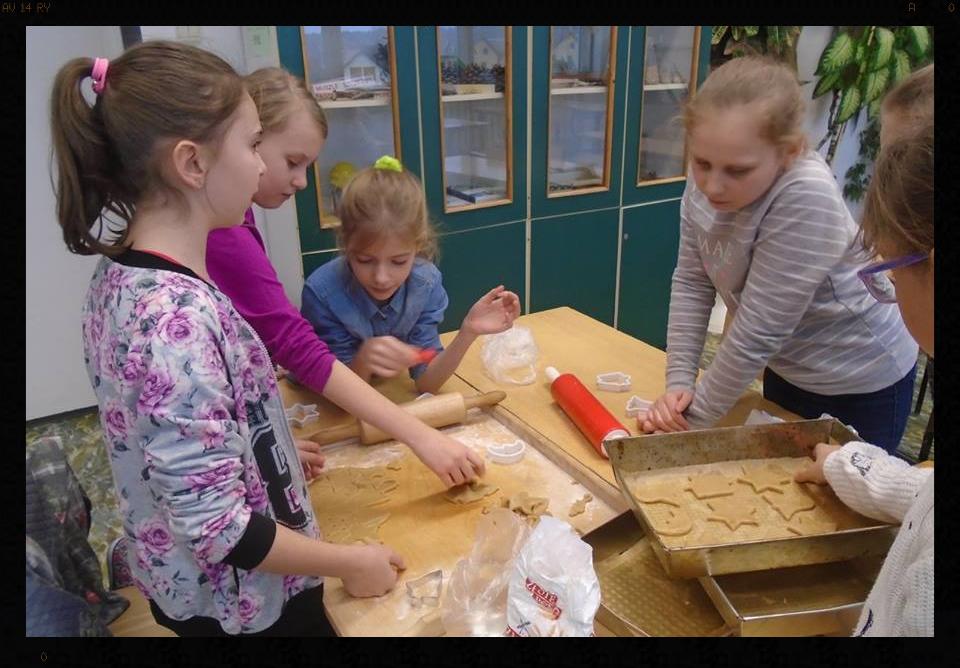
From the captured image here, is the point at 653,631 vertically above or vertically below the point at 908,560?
below

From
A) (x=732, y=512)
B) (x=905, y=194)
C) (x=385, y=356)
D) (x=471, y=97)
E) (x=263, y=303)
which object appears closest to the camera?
(x=905, y=194)

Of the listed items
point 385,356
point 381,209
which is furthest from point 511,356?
point 381,209

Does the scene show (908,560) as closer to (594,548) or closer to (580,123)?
(594,548)

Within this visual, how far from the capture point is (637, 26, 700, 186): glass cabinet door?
7.88ft

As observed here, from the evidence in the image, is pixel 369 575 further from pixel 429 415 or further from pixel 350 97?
pixel 350 97

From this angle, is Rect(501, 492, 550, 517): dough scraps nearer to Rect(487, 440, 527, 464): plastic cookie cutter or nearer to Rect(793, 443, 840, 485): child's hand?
Rect(487, 440, 527, 464): plastic cookie cutter

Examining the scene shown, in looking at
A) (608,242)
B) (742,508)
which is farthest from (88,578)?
(608,242)

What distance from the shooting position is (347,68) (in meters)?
1.92

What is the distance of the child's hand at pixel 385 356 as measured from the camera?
116 cm

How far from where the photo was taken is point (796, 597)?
27.9 inches

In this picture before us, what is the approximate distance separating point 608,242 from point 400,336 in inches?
56.5

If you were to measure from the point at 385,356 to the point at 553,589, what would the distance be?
632 mm

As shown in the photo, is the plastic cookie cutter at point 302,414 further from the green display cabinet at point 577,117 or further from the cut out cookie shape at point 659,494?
the green display cabinet at point 577,117

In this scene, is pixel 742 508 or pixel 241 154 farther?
pixel 742 508
